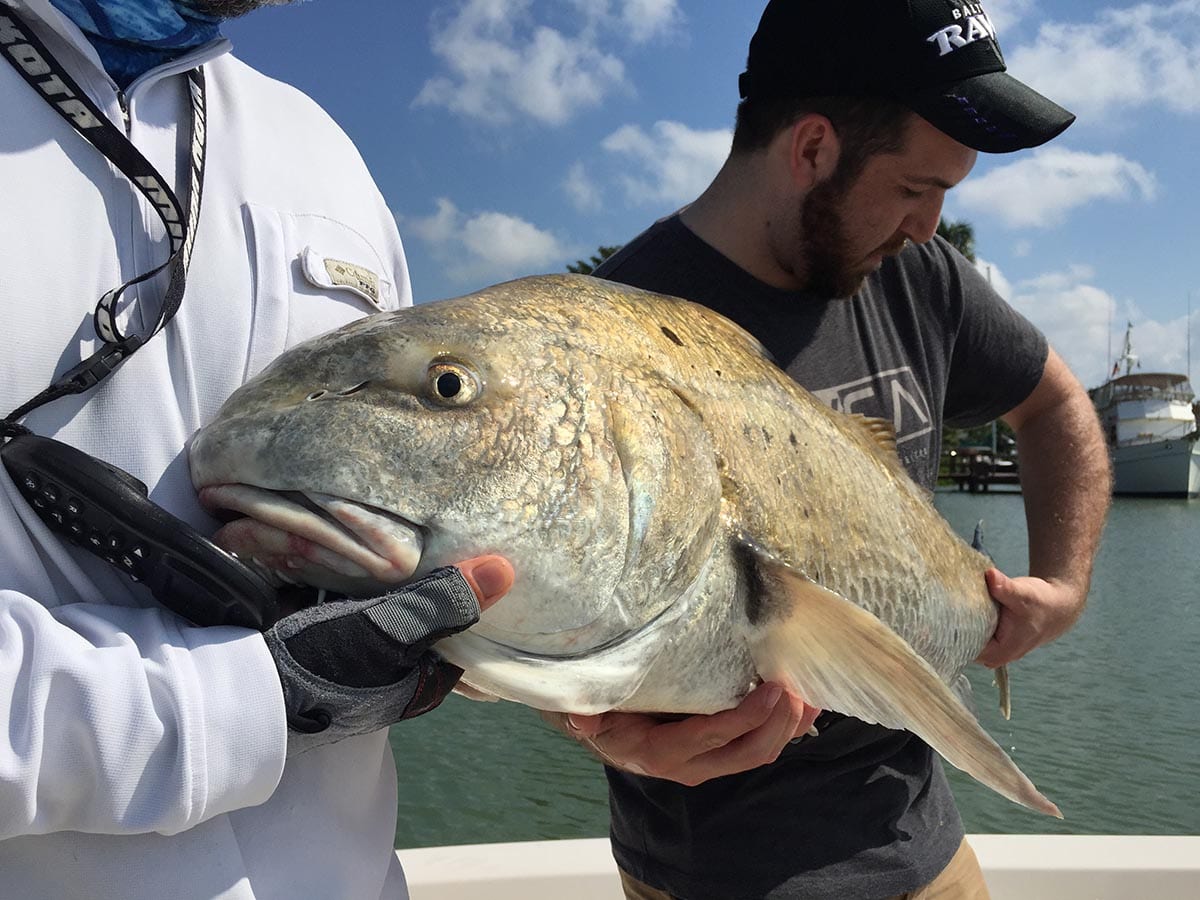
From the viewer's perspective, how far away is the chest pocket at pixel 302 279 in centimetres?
158

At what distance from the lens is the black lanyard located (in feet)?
4.33

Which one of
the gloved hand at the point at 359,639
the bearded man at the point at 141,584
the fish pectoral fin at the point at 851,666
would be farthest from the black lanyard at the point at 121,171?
the fish pectoral fin at the point at 851,666

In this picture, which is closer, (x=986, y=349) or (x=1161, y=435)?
(x=986, y=349)

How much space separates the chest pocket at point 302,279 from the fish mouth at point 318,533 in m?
0.30

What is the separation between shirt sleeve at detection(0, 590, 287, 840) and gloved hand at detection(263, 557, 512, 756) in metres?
0.04

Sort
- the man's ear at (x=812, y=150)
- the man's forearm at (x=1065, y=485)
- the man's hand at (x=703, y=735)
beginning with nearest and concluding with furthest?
the man's hand at (x=703, y=735)
the man's ear at (x=812, y=150)
the man's forearm at (x=1065, y=485)

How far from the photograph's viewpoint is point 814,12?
292 centimetres

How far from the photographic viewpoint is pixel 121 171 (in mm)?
1413

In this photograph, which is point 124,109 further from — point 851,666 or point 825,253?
point 825,253

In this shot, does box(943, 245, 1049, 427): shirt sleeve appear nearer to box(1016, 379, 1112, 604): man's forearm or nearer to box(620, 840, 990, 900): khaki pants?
box(1016, 379, 1112, 604): man's forearm

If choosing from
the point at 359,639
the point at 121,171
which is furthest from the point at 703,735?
the point at 121,171

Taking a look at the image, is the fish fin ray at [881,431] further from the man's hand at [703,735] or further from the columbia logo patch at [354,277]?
→ the columbia logo patch at [354,277]

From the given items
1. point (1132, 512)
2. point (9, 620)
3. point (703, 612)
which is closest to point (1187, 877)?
point (703, 612)

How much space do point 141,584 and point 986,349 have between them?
107 inches
